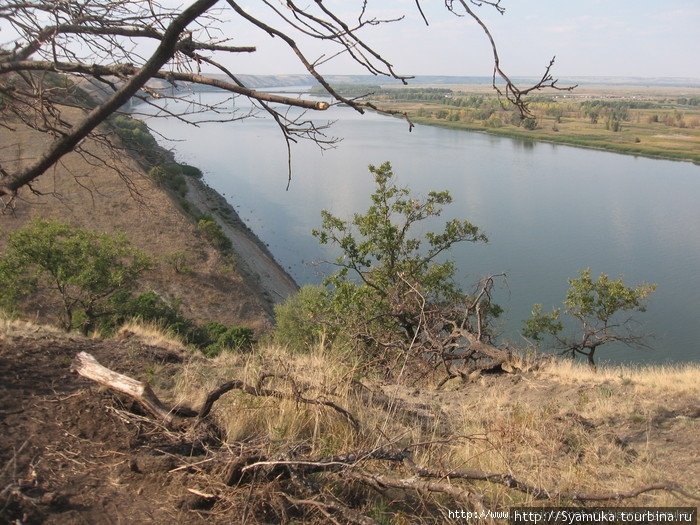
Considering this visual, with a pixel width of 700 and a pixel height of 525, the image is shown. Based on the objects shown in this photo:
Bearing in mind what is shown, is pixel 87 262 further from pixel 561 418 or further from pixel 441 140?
pixel 441 140

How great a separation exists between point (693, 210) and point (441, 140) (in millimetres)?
29388

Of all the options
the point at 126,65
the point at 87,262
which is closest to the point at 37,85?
the point at 126,65

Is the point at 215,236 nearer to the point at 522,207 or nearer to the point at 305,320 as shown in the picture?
the point at 522,207

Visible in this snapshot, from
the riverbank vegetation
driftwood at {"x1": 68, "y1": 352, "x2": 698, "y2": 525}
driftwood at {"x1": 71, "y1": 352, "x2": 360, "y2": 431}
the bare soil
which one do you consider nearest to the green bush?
the riverbank vegetation

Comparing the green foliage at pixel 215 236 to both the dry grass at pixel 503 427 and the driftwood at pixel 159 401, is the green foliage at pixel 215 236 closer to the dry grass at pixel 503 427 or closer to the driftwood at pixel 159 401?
the dry grass at pixel 503 427

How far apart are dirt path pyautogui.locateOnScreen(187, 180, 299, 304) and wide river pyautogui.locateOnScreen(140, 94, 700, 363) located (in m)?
1.08

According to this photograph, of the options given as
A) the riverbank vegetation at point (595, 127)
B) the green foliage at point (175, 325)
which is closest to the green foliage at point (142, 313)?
the green foliage at point (175, 325)

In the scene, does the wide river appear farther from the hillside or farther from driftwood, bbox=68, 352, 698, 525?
driftwood, bbox=68, 352, 698, 525

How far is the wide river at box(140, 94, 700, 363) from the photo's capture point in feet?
70.0

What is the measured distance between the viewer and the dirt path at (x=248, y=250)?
28266mm

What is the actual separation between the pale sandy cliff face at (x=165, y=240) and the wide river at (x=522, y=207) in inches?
171

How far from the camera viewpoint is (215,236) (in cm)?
2884

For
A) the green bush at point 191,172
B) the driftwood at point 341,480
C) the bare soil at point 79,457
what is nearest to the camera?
the bare soil at point 79,457

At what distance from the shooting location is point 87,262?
1341cm
